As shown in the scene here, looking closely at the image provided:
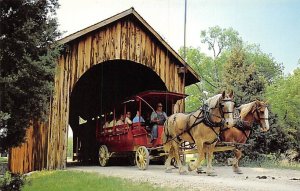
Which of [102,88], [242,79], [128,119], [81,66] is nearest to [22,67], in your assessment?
[81,66]

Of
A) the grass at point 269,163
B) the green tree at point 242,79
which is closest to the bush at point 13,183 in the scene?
the grass at point 269,163

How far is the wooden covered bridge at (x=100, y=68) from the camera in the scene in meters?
16.5

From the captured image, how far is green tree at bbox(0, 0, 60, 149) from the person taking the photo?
8.57 m

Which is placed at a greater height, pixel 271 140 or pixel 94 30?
pixel 94 30

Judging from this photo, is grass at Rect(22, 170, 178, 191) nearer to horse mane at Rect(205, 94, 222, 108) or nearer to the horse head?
the horse head

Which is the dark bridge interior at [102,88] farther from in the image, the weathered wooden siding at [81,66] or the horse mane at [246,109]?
the horse mane at [246,109]

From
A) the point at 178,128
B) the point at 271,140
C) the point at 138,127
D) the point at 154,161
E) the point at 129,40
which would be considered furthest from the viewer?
the point at 271,140

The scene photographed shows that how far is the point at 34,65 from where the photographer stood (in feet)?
28.9

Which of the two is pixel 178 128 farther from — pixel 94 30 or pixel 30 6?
pixel 30 6

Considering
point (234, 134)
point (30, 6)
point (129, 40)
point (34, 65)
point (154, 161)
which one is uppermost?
point (129, 40)

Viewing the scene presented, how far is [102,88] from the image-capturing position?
84.1 ft

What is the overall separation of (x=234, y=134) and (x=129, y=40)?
636 cm

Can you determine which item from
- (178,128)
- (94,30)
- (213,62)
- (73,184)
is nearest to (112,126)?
(94,30)

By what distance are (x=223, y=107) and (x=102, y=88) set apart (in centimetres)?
1362
